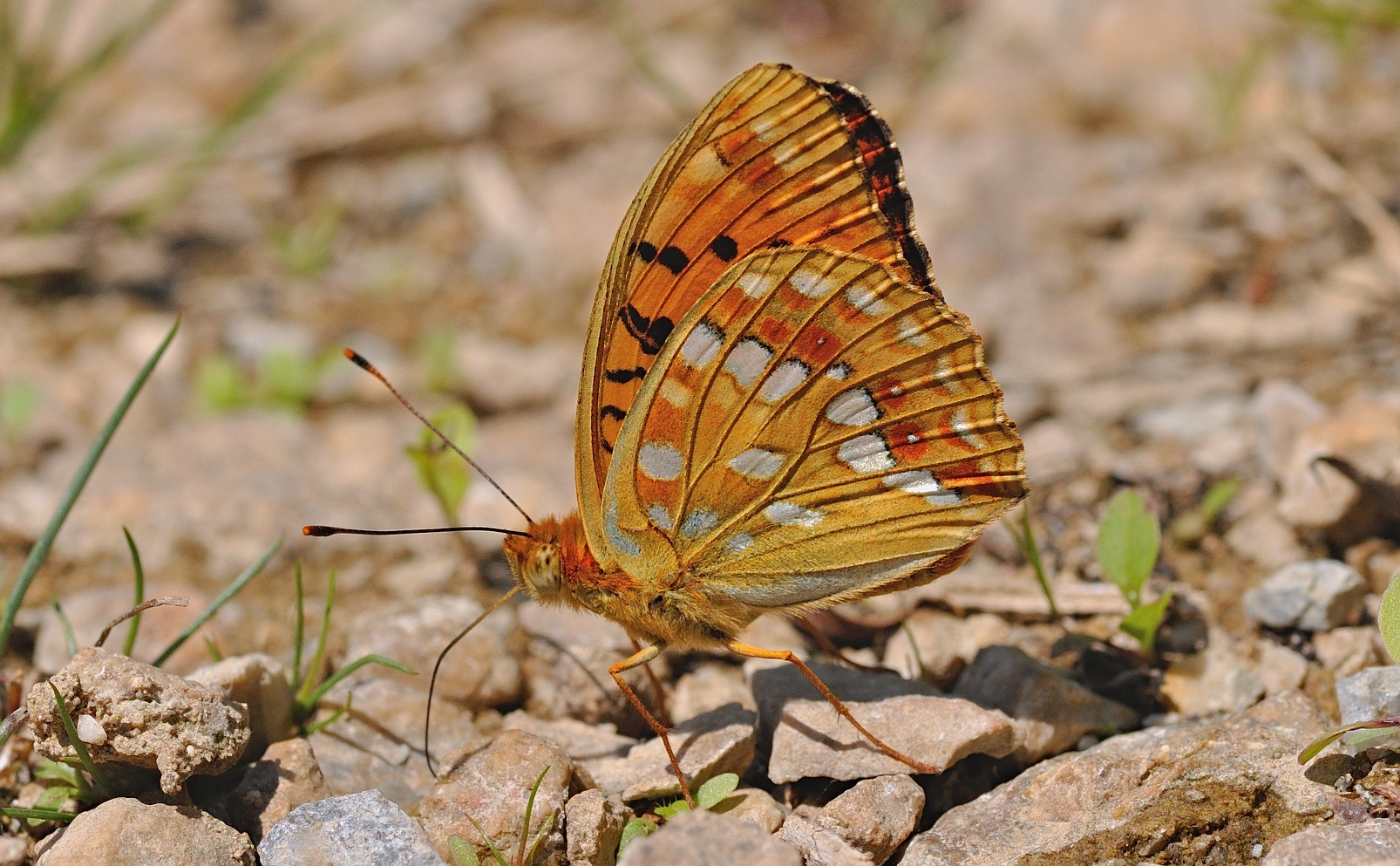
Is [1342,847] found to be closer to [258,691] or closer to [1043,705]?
[1043,705]

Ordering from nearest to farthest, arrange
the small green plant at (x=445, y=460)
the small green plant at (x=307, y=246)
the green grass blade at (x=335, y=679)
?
the green grass blade at (x=335, y=679)
the small green plant at (x=445, y=460)
the small green plant at (x=307, y=246)

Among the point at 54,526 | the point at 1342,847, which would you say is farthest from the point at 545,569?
the point at 1342,847

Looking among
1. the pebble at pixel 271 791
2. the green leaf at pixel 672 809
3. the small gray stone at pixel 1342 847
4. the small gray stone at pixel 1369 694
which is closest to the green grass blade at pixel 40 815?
the pebble at pixel 271 791

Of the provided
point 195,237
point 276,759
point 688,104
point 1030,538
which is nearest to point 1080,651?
point 1030,538

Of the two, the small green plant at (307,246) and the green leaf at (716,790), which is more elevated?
the small green plant at (307,246)

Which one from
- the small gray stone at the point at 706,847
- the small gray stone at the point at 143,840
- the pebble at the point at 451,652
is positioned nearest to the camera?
the small gray stone at the point at 706,847

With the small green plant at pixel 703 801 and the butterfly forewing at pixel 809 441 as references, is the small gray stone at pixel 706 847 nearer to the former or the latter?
the small green plant at pixel 703 801
